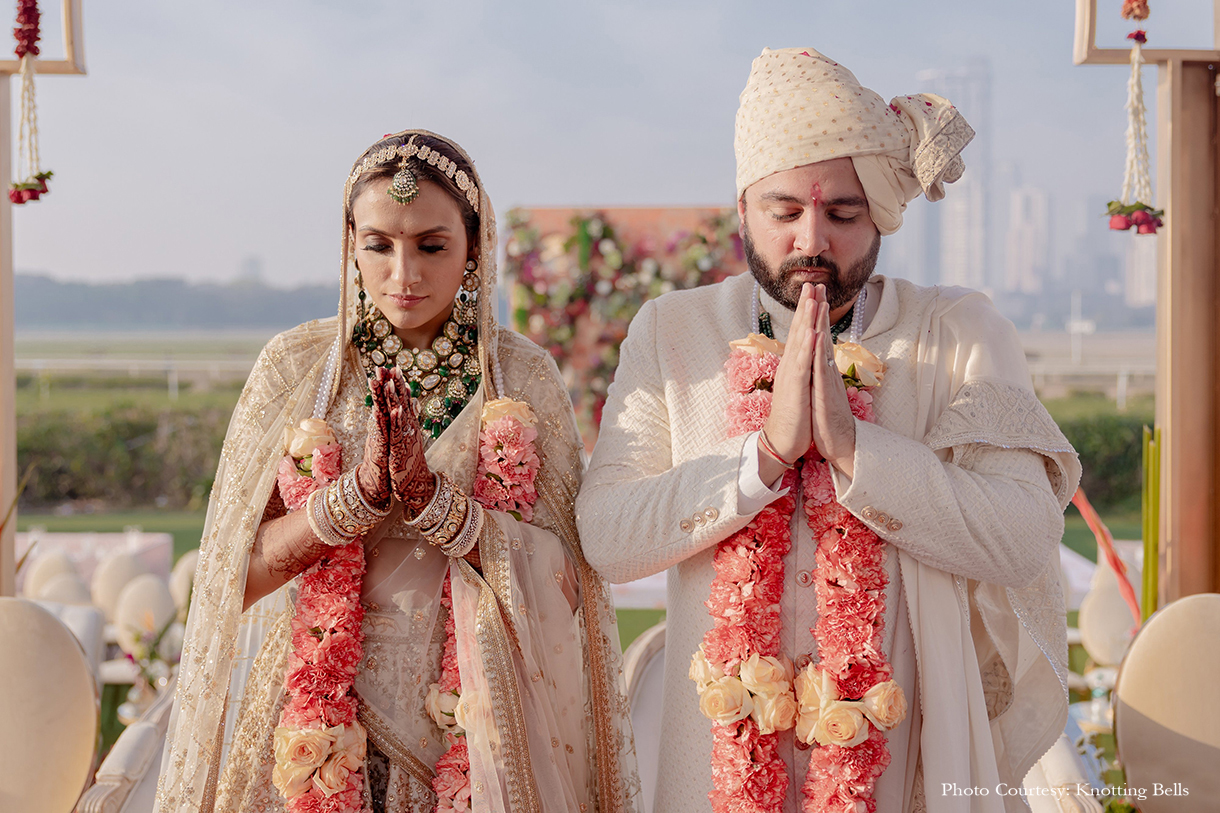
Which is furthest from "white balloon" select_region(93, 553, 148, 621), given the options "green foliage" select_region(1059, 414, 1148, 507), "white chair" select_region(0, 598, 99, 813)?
"green foliage" select_region(1059, 414, 1148, 507)

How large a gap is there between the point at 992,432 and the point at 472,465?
3.02ft

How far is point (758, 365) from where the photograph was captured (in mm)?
1557

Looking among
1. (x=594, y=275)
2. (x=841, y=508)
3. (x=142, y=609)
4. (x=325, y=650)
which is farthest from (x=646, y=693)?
(x=594, y=275)

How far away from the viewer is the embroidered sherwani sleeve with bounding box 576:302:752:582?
1470 mm

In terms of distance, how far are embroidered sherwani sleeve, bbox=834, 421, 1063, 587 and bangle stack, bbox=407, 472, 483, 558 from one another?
64cm

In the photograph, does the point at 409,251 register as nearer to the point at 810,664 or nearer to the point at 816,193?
the point at 816,193

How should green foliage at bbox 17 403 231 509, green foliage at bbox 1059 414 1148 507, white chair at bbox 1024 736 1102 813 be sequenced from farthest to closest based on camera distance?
green foliage at bbox 17 403 231 509 < green foliage at bbox 1059 414 1148 507 < white chair at bbox 1024 736 1102 813

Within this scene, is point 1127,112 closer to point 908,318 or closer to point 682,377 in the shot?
point 908,318

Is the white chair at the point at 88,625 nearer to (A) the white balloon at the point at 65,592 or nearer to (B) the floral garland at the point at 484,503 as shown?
(A) the white balloon at the point at 65,592

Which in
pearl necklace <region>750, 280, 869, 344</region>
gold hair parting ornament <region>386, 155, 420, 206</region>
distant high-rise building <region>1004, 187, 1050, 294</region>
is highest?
distant high-rise building <region>1004, 187, 1050, 294</region>

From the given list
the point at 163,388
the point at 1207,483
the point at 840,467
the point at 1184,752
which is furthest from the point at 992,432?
the point at 163,388

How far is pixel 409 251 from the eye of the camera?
1.67 m

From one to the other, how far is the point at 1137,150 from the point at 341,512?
262cm

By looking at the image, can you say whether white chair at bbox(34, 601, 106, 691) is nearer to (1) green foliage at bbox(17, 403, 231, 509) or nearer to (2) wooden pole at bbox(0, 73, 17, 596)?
(2) wooden pole at bbox(0, 73, 17, 596)
